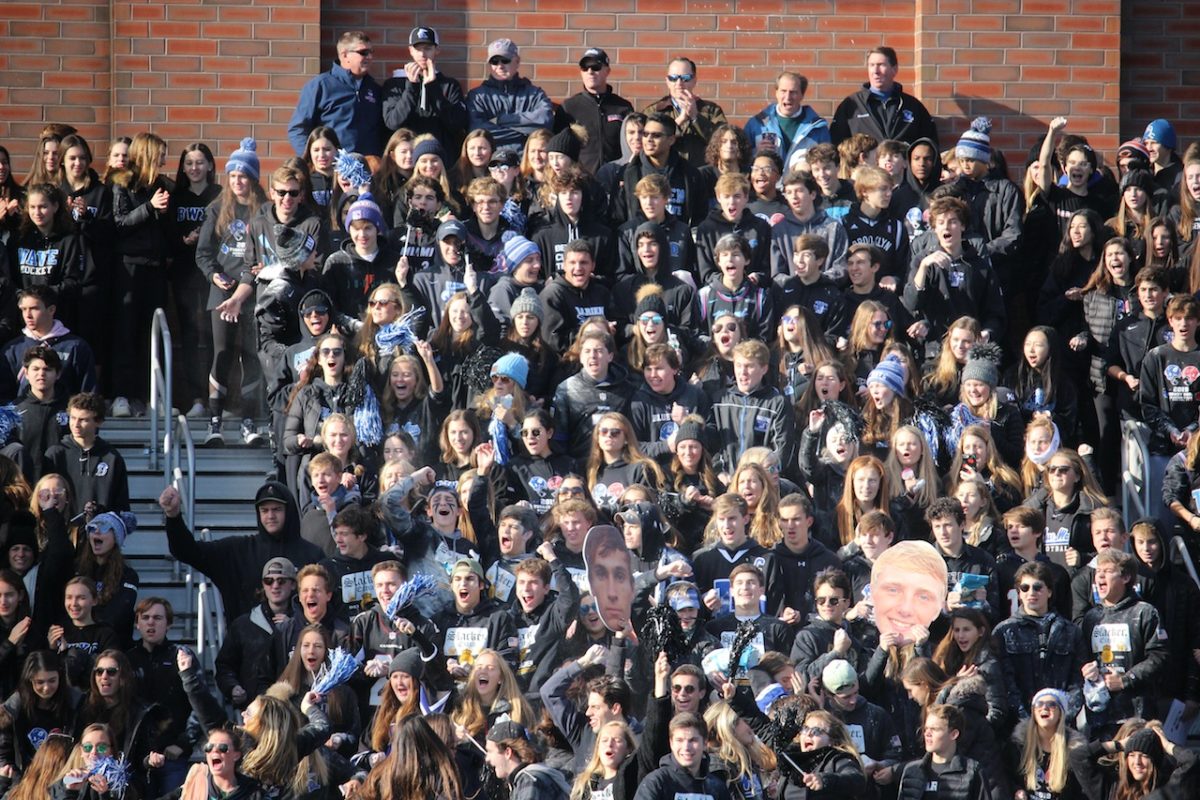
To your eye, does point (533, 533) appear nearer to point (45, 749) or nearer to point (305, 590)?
point (305, 590)

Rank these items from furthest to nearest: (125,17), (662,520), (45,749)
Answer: (125,17) → (662,520) → (45,749)

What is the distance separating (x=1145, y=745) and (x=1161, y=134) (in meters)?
6.05

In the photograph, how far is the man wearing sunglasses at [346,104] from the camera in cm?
1577

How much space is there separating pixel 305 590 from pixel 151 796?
4.39ft

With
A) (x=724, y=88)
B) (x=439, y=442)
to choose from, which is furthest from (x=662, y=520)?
(x=724, y=88)

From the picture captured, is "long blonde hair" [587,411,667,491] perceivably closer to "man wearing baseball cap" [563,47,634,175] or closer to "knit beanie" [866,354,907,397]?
"knit beanie" [866,354,907,397]

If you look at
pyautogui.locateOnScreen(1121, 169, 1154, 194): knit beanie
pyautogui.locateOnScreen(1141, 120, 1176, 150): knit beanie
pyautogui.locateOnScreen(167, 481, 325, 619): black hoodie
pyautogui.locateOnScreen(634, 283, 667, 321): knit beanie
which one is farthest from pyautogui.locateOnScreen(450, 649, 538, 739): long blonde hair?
pyautogui.locateOnScreen(1141, 120, 1176, 150): knit beanie

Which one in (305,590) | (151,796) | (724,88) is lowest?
(151,796)

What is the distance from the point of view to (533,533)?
12.5 m

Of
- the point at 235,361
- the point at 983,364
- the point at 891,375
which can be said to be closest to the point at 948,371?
the point at 983,364

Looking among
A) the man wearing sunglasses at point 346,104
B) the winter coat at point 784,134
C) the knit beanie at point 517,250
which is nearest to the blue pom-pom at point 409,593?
the knit beanie at point 517,250

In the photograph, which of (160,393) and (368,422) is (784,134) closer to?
(368,422)

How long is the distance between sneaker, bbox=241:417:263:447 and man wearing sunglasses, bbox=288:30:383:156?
2.23 meters

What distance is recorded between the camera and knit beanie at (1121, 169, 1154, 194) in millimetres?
15383
